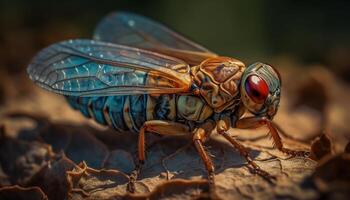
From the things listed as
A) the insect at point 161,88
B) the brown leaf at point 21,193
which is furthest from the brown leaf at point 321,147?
the brown leaf at point 21,193

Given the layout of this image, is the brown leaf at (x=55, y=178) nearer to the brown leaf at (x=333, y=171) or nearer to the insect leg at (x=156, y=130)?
the insect leg at (x=156, y=130)

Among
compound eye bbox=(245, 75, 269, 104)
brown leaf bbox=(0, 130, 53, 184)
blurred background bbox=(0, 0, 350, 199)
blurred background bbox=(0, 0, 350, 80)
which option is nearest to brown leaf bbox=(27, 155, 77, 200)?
blurred background bbox=(0, 0, 350, 199)

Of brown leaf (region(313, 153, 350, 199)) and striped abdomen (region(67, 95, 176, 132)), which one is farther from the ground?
brown leaf (region(313, 153, 350, 199))

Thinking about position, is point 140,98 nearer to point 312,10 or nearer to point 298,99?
point 298,99

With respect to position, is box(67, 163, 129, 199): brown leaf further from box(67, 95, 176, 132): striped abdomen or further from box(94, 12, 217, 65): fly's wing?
box(94, 12, 217, 65): fly's wing

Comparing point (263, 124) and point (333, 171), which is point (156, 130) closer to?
point (263, 124)

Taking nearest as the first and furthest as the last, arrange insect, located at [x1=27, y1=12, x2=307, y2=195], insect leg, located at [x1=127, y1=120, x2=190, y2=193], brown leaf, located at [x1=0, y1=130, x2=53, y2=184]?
insect leg, located at [x1=127, y1=120, x2=190, y2=193] → insect, located at [x1=27, y1=12, x2=307, y2=195] → brown leaf, located at [x1=0, y1=130, x2=53, y2=184]

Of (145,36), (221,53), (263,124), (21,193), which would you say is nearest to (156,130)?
(263,124)

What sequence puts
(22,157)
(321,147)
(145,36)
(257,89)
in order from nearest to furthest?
(321,147)
(257,89)
(22,157)
(145,36)
